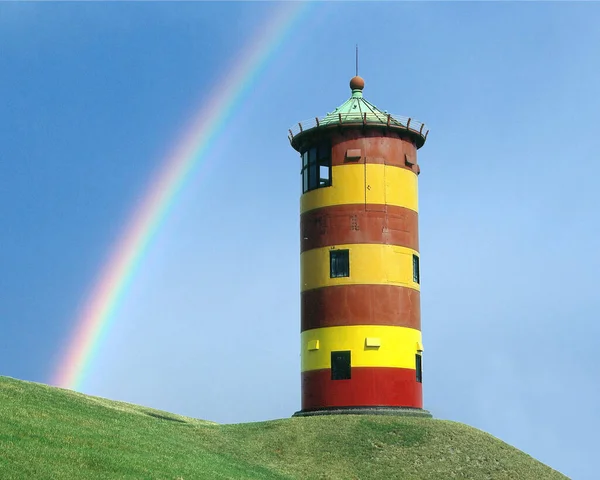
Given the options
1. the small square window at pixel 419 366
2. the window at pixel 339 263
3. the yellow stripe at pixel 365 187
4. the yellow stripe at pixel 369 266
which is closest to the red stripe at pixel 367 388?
the small square window at pixel 419 366

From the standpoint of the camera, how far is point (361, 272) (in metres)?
41.6

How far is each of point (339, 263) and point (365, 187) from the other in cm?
359

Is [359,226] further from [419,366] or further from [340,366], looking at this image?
[419,366]

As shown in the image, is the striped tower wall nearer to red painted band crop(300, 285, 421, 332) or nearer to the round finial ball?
red painted band crop(300, 285, 421, 332)

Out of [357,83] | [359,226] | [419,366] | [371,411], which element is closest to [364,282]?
[359,226]

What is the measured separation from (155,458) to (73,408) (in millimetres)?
6342

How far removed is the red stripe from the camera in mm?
40906

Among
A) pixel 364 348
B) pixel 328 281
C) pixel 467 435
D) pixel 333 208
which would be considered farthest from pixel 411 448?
pixel 333 208

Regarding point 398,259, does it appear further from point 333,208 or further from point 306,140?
point 306,140

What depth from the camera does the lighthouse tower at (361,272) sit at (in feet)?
135

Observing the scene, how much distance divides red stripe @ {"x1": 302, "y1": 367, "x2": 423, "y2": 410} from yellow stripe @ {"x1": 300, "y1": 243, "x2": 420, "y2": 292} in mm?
3858

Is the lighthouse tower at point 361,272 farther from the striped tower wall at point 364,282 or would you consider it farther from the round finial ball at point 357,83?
the round finial ball at point 357,83

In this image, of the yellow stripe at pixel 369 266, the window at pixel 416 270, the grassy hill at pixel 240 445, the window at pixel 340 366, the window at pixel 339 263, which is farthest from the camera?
the window at pixel 416 270

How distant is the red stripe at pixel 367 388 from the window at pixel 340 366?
0.60ft
